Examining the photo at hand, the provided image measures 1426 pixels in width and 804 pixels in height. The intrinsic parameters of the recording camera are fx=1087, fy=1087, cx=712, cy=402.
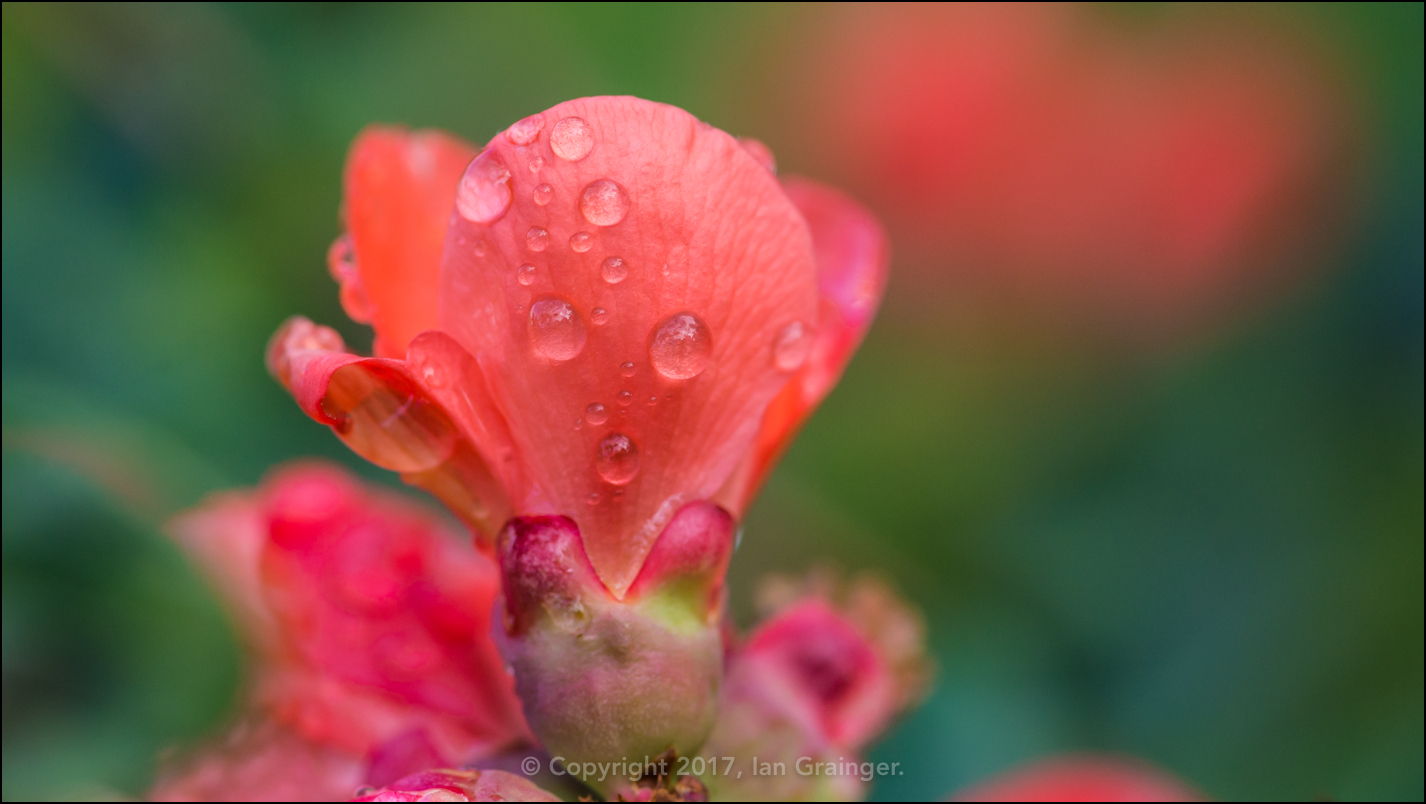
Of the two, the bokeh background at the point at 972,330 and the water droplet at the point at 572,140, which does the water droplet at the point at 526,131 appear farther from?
the bokeh background at the point at 972,330

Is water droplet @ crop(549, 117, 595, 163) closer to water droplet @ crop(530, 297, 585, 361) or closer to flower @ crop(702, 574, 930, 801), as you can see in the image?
water droplet @ crop(530, 297, 585, 361)

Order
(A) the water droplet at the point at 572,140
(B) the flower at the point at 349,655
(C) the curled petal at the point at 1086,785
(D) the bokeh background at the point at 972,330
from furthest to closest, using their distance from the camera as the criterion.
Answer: (D) the bokeh background at the point at 972,330 < (C) the curled petal at the point at 1086,785 < (B) the flower at the point at 349,655 < (A) the water droplet at the point at 572,140

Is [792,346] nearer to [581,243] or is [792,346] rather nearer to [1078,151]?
[581,243]

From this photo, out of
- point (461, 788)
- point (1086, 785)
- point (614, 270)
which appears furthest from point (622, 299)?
point (1086, 785)

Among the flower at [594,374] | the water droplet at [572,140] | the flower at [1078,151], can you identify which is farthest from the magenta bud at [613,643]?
the flower at [1078,151]

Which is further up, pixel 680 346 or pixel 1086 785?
pixel 680 346

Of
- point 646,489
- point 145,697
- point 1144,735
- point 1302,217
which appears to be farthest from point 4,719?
point 1302,217

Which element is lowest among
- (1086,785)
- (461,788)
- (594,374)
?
(1086,785)
